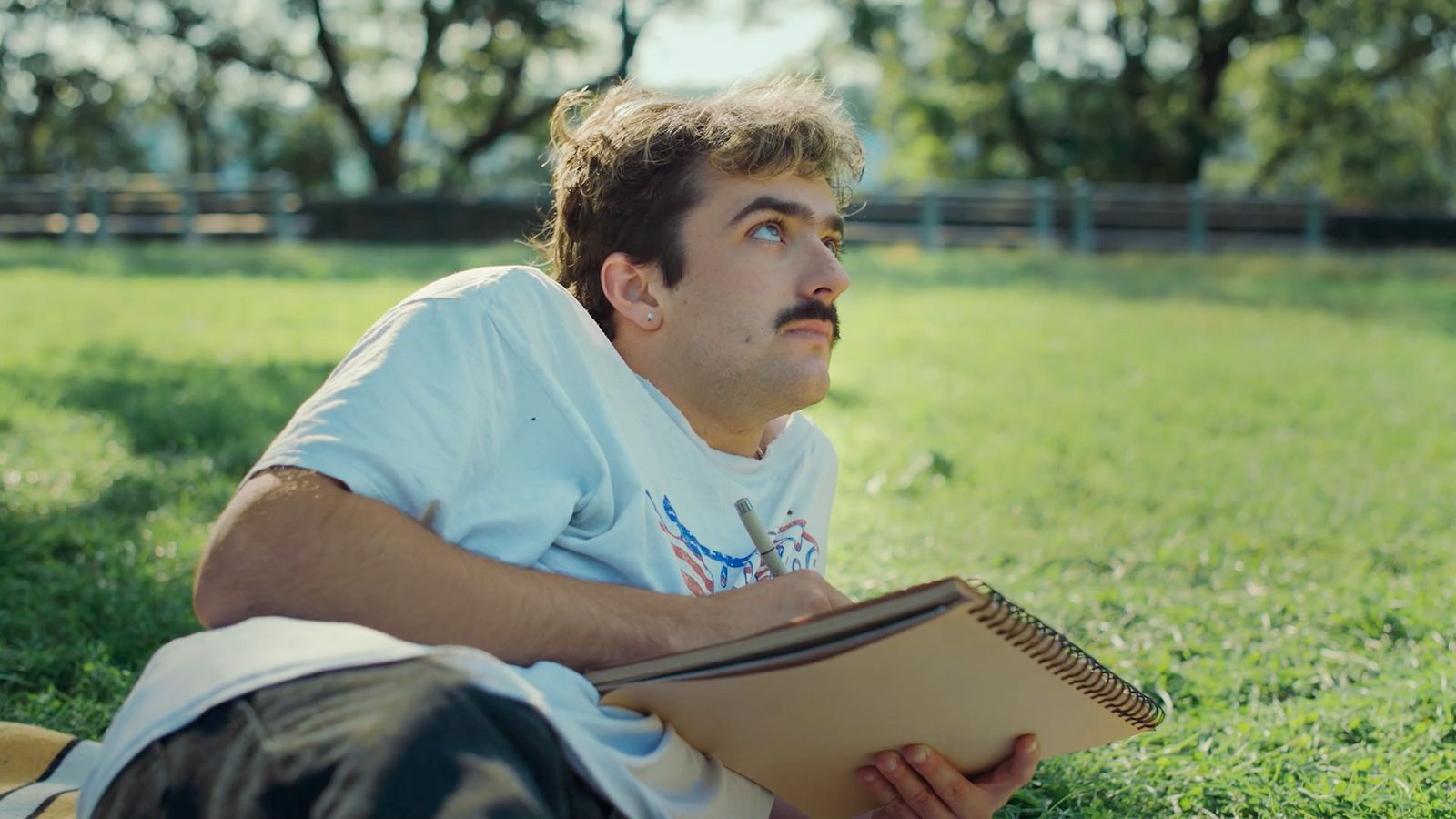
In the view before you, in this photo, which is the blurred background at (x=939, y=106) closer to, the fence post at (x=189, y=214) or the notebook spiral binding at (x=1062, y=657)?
the fence post at (x=189, y=214)

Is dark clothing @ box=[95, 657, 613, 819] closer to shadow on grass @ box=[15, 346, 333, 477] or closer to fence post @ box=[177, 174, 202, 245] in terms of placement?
shadow on grass @ box=[15, 346, 333, 477]

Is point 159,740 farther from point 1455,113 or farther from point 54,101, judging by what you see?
point 1455,113

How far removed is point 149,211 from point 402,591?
21241 mm

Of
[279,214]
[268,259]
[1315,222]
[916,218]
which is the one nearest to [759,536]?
[268,259]

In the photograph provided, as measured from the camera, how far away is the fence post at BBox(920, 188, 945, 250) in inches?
808

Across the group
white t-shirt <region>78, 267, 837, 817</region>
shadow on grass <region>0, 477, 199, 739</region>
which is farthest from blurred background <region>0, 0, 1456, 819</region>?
white t-shirt <region>78, 267, 837, 817</region>

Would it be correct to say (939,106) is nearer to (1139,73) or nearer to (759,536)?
(1139,73)

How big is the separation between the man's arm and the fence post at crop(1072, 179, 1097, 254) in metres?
19.4

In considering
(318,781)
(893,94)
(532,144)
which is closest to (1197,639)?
(318,781)

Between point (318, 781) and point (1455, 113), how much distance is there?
4134cm

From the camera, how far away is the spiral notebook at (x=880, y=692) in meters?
1.53

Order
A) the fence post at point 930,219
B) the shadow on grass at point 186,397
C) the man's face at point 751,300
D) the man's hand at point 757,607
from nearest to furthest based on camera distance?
the man's hand at point 757,607
the man's face at point 751,300
the shadow on grass at point 186,397
the fence post at point 930,219

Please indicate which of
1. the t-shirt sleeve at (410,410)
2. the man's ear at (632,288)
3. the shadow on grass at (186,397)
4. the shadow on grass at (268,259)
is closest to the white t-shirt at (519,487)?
the t-shirt sleeve at (410,410)

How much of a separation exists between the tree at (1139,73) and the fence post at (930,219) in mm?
8418
